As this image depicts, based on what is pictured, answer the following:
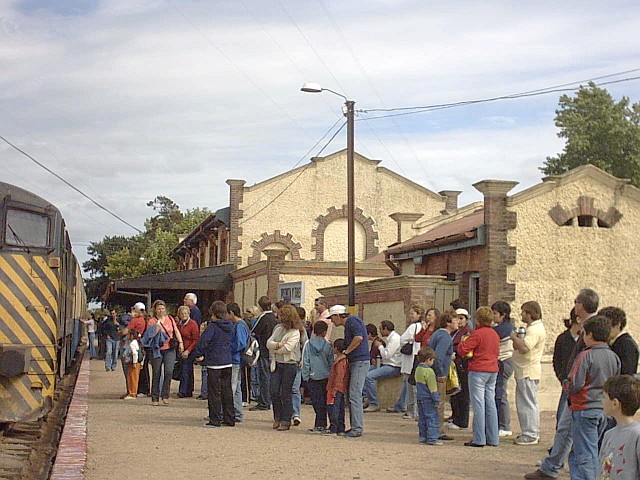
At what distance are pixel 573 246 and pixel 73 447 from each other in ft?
42.0

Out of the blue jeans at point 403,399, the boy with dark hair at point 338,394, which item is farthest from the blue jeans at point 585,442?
the blue jeans at point 403,399

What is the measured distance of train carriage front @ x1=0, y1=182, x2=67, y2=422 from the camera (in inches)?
494

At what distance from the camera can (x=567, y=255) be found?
21.0 metres

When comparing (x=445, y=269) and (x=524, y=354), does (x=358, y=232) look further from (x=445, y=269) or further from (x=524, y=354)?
(x=524, y=354)

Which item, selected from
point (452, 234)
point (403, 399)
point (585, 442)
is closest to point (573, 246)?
point (452, 234)

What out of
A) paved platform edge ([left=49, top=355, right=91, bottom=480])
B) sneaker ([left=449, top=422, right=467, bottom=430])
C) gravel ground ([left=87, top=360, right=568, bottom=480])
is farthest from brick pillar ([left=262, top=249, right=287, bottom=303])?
sneaker ([left=449, top=422, right=467, bottom=430])

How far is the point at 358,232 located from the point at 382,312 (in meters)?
18.1

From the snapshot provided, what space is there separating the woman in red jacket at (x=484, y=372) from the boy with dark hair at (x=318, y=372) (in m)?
2.10

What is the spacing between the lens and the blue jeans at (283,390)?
13.6m

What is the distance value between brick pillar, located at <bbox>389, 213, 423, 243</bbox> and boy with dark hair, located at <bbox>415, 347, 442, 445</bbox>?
1928 cm

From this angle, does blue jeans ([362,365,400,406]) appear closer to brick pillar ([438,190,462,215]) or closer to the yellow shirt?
the yellow shirt

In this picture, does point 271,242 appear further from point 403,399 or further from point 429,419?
point 429,419

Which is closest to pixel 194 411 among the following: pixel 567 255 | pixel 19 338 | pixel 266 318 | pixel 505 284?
pixel 266 318

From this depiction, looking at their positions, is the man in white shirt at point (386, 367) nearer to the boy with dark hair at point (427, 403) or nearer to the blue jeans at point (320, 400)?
the blue jeans at point (320, 400)
